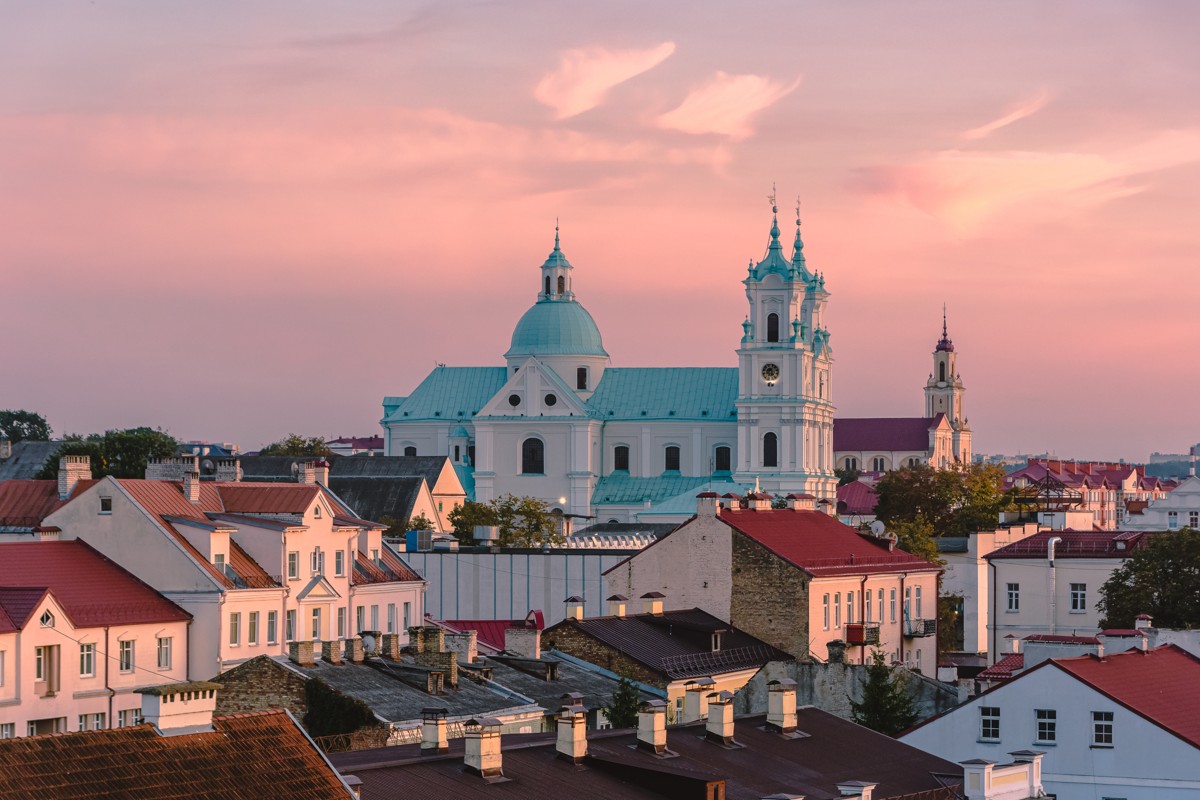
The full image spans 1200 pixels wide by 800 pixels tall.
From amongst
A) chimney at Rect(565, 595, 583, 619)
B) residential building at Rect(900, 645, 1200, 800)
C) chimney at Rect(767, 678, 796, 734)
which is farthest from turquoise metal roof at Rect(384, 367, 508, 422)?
chimney at Rect(767, 678, 796, 734)

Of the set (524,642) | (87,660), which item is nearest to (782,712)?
(524,642)

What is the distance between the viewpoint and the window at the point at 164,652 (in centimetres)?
5312

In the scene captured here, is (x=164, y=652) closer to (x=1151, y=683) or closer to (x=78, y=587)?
(x=78, y=587)

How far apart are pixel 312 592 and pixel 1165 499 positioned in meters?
52.3

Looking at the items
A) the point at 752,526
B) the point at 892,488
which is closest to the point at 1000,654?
the point at 752,526

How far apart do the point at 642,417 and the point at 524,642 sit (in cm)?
12065

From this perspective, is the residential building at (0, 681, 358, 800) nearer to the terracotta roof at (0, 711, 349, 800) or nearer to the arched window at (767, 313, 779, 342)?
the terracotta roof at (0, 711, 349, 800)

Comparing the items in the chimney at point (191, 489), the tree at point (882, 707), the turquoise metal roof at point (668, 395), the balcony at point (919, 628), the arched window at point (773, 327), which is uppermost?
the arched window at point (773, 327)

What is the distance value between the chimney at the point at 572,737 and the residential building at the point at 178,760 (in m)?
6.38

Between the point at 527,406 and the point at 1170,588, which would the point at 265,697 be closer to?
the point at 1170,588

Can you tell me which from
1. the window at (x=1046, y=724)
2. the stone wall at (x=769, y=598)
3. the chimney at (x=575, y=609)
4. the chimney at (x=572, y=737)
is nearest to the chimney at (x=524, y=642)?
the chimney at (x=575, y=609)

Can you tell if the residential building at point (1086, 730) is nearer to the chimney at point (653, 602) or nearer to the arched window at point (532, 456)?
the chimney at point (653, 602)

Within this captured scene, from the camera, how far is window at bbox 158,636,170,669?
5312 cm

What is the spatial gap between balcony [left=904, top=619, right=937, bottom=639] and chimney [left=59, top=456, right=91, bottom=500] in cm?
2373
